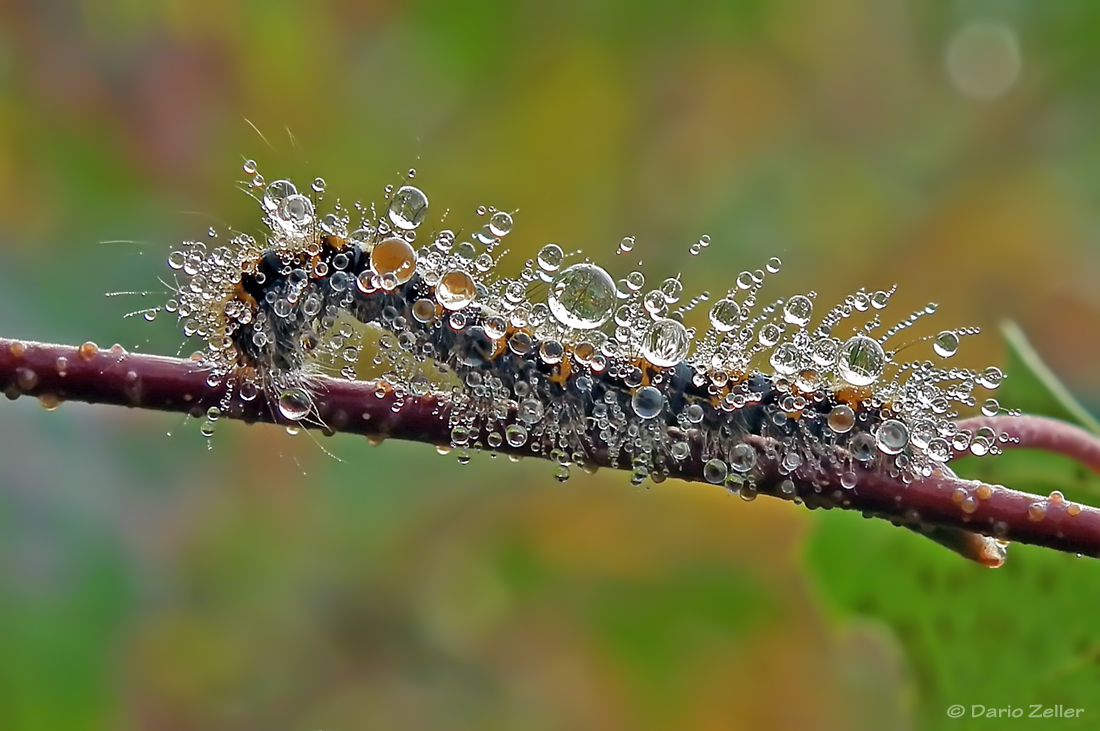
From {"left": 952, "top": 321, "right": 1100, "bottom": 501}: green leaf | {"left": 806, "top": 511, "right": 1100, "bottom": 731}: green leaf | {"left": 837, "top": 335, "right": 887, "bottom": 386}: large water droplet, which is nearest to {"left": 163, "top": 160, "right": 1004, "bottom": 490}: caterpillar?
{"left": 837, "top": 335, "right": 887, "bottom": 386}: large water droplet

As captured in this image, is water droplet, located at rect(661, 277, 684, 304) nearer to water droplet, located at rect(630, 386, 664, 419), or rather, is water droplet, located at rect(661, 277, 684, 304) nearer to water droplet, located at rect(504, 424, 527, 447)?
water droplet, located at rect(630, 386, 664, 419)

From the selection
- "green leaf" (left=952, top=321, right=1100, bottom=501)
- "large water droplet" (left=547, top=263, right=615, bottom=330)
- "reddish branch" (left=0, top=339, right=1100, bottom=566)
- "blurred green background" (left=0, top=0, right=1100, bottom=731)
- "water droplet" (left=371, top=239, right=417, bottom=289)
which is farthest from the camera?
"blurred green background" (left=0, top=0, right=1100, bottom=731)

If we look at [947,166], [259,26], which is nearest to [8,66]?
[259,26]

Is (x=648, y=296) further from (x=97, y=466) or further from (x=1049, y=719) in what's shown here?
(x=97, y=466)

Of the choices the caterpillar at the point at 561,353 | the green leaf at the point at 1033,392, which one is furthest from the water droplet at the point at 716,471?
the green leaf at the point at 1033,392

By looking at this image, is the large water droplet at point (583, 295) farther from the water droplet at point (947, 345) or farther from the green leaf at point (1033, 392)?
the green leaf at point (1033, 392)
